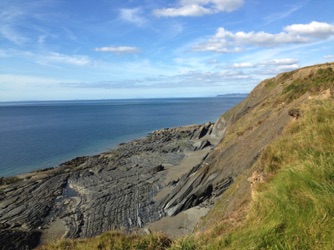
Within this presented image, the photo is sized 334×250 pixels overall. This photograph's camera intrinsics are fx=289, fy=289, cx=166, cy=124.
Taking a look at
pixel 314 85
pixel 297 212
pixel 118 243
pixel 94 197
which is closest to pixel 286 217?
pixel 297 212

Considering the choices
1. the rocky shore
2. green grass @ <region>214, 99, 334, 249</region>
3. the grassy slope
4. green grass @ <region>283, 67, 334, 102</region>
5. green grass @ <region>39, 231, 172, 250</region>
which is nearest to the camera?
green grass @ <region>214, 99, 334, 249</region>

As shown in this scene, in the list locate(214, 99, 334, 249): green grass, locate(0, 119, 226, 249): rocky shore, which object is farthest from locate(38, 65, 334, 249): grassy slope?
locate(0, 119, 226, 249): rocky shore

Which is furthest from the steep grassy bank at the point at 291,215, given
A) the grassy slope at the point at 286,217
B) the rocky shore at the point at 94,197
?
the rocky shore at the point at 94,197

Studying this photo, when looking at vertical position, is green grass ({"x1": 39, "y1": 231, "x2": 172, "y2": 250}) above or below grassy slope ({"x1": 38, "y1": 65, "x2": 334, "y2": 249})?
below

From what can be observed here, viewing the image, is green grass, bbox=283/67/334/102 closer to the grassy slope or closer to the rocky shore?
the rocky shore

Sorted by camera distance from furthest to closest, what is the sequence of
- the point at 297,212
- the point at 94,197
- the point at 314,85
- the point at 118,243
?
1. the point at 94,197
2. the point at 314,85
3. the point at 118,243
4. the point at 297,212

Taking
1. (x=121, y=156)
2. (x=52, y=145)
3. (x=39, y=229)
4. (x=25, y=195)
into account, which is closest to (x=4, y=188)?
(x=25, y=195)

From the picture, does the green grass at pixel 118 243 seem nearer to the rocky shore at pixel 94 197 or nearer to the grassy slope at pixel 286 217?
the grassy slope at pixel 286 217

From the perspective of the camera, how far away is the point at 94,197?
31469 millimetres

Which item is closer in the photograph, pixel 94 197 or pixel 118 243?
pixel 118 243

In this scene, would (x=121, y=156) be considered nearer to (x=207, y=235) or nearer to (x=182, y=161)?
(x=182, y=161)

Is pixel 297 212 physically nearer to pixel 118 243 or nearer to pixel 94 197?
pixel 118 243

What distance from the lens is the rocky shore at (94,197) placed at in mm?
→ 24000

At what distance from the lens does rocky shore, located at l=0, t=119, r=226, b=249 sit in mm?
24000
